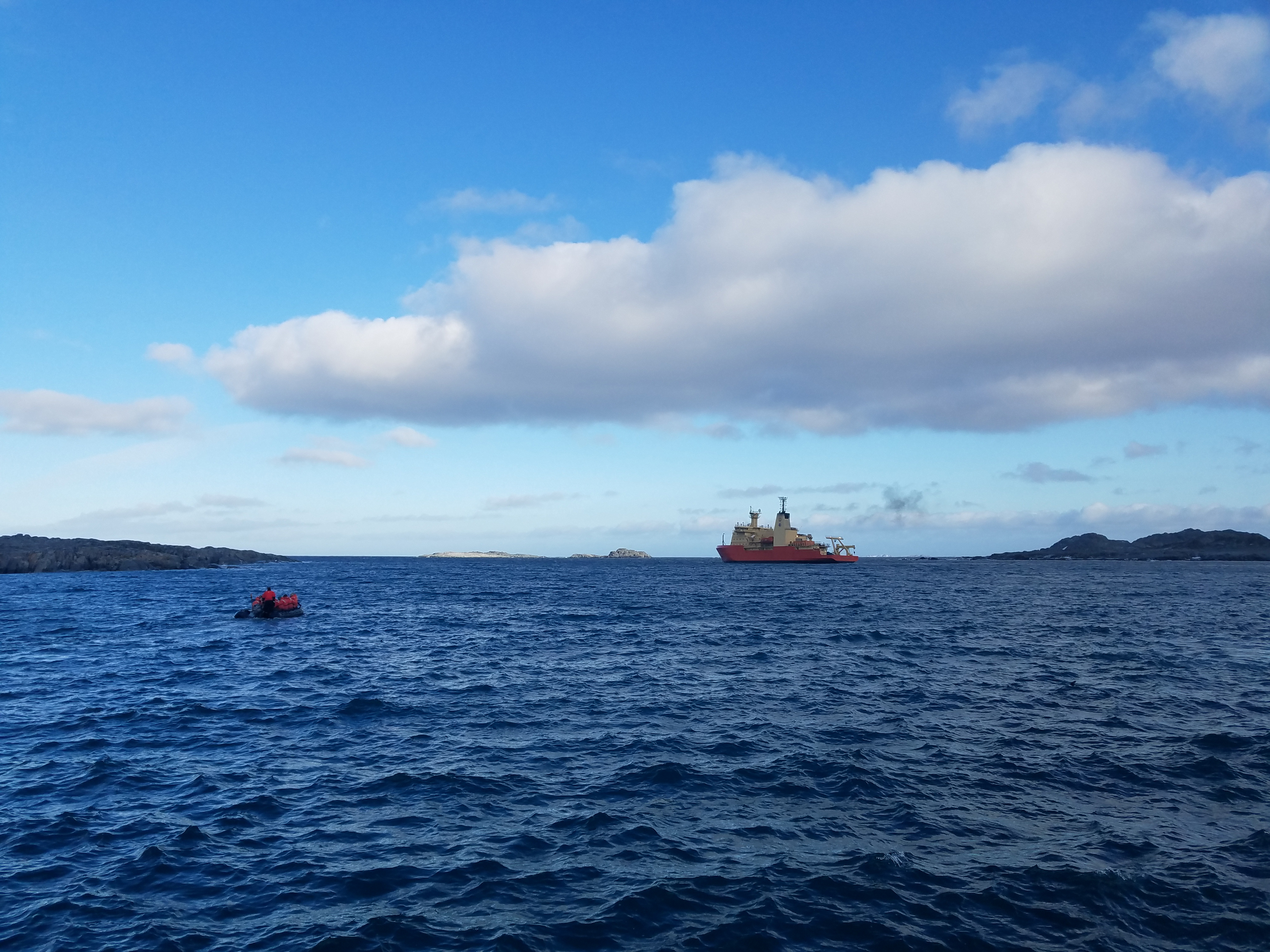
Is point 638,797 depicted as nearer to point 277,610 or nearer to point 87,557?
point 277,610

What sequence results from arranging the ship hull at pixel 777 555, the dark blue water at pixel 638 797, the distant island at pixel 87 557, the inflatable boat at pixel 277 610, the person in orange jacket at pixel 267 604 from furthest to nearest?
the ship hull at pixel 777 555 < the distant island at pixel 87 557 < the inflatable boat at pixel 277 610 < the person in orange jacket at pixel 267 604 < the dark blue water at pixel 638 797

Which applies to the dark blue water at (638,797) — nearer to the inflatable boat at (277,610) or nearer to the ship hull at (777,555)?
the inflatable boat at (277,610)

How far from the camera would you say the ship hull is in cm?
16788

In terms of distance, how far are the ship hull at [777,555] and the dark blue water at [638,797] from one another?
12622cm

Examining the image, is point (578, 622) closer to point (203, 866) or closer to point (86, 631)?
point (86, 631)

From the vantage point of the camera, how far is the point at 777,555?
168 metres

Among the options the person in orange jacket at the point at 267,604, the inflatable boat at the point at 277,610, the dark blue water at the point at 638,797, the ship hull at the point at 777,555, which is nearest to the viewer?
the dark blue water at the point at 638,797

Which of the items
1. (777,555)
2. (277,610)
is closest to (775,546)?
(777,555)

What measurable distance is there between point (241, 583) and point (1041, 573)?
517 feet

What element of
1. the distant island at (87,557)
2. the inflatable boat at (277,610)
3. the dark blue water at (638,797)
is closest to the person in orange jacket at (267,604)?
the inflatable boat at (277,610)

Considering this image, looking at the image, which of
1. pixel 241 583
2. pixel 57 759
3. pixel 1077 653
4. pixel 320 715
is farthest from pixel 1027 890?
pixel 241 583

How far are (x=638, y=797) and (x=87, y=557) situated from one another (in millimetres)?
175078

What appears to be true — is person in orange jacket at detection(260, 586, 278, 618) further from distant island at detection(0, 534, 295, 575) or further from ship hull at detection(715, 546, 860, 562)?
ship hull at detection(715, 546, 860, 562)

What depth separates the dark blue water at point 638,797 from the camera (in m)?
12.1
